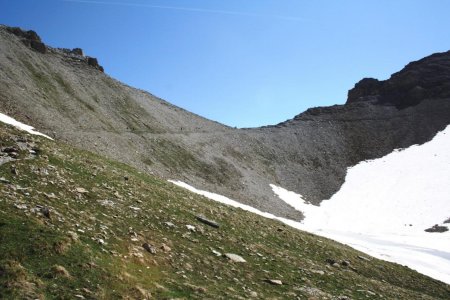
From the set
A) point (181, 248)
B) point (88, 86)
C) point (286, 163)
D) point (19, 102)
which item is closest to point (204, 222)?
point (181, 248)

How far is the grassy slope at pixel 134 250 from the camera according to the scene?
10750mm

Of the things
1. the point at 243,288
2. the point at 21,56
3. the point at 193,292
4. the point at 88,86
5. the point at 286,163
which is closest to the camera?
the point at 193,292

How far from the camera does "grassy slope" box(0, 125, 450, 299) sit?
10.8 metres

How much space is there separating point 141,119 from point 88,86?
33.9 ft

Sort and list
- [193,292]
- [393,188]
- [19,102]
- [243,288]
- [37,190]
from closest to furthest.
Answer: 1. [193,292]
2. [243,288]
3. [37,190]
4. [19,102]
5. [393,188]

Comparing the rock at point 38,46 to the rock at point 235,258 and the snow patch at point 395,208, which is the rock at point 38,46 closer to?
the snow patch at point 395,208

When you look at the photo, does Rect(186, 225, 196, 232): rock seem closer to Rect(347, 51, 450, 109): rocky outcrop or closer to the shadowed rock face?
the shadowed rock face

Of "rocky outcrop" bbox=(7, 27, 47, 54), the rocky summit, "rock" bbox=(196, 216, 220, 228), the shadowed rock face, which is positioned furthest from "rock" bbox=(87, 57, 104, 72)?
"rock" bbox=(196, 216, 220, 228)

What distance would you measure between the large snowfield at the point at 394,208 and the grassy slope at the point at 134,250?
13519mm

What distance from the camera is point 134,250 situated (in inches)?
537

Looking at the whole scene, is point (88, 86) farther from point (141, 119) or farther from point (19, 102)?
point (19, 102)

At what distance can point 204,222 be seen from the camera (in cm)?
2066

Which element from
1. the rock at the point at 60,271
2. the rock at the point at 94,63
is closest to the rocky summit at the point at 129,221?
the rock at the point at 60,271

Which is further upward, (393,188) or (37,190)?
(393,188)
